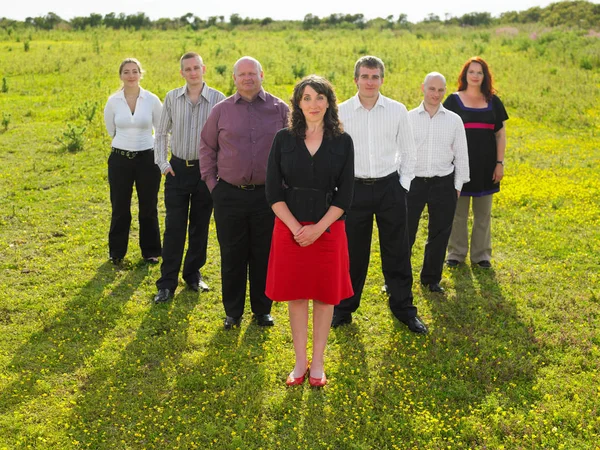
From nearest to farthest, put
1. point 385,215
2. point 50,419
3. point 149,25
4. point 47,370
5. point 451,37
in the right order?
point 50,419 < point 47,370 < point 385,215 < point 451,37 < point 149,25

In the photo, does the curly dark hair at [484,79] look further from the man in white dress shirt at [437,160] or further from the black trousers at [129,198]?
the black trousers at [129,198]

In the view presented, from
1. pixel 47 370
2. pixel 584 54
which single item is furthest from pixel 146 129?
pixel 584 54

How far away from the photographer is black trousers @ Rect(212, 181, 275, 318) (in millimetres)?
5410

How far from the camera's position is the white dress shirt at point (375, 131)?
5.33 m

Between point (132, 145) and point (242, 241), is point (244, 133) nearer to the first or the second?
point (242, 241)

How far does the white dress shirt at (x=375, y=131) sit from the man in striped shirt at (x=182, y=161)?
58.3 inches

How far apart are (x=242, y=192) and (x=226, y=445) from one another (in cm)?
213

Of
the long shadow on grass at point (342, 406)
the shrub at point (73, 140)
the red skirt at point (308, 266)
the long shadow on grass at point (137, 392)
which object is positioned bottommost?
the long shadow on grass at point (342, 406)

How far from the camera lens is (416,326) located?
A: 5.77 metres

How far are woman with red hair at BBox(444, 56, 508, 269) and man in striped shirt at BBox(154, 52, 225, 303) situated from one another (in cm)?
270

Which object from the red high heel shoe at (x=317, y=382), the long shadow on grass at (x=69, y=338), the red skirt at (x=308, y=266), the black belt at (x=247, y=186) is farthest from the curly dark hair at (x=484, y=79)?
the long shadow on grass at (x=69, y=338)

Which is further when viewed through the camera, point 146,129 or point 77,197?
point 77,197

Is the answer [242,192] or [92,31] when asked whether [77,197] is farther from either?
[92,31]

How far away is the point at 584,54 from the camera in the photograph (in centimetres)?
2311
